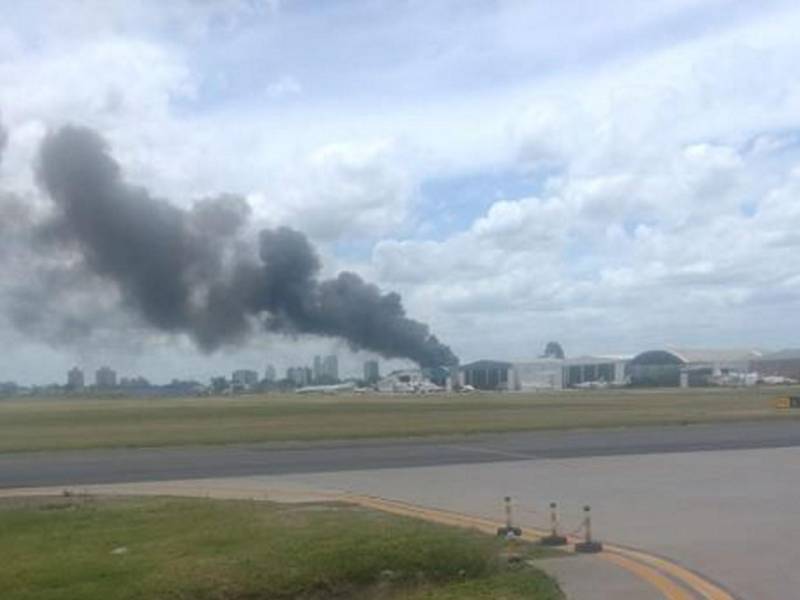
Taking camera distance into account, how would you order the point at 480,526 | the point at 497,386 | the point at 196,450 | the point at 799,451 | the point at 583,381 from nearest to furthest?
the point at 480,526 → the point at 799,451 → the point at 196,450 → the point at 497,386 → the point at 583,381

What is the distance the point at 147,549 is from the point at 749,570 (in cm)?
698

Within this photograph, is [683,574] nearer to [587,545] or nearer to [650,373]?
[587,545]

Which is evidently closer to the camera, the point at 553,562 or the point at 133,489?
the point at 553,562

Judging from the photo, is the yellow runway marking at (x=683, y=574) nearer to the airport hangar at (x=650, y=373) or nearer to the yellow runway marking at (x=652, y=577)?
the yellow runway marking at (x=652, y=577)

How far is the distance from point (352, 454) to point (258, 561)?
77.8 ft

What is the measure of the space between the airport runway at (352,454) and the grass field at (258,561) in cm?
1221

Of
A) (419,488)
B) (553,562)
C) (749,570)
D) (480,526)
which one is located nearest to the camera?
(749,570)

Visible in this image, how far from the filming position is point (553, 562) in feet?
44.8

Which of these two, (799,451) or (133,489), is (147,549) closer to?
(133,489)

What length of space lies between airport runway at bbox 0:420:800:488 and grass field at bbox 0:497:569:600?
12210 mm

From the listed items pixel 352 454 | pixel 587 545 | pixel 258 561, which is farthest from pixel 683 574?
pixel 352 454

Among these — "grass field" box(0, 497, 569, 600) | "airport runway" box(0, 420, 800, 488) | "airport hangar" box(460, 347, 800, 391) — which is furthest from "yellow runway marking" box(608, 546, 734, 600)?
"airport hangar" box(460, 347, 800, 391)

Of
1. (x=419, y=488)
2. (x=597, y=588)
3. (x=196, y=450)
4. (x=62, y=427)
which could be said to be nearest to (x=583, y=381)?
(x=62, y=427)

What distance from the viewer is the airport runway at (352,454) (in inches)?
1198
